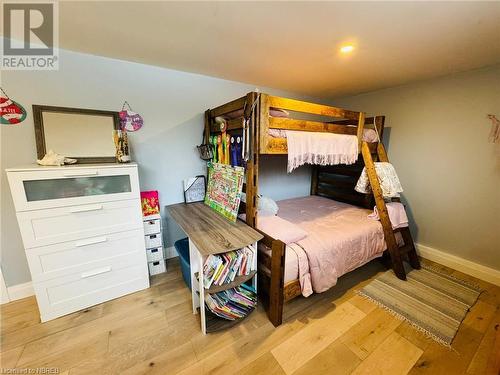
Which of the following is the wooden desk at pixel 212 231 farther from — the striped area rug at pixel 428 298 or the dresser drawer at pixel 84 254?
the striped area rug at pixel 428 298

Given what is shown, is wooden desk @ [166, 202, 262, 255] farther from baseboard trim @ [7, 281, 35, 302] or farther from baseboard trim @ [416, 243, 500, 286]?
baseboard trim @ [416, 243, 500, 286]

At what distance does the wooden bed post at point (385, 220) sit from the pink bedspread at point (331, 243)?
0.22 feet

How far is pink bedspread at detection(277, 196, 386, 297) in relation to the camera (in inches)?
62.0

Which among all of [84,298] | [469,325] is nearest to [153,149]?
[84,298]

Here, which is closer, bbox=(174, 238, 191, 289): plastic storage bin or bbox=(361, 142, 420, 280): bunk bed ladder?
bbox=(174, 238, 191, 289): plastic storage bin

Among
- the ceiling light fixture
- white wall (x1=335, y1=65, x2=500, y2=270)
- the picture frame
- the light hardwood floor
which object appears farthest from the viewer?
the picture frame

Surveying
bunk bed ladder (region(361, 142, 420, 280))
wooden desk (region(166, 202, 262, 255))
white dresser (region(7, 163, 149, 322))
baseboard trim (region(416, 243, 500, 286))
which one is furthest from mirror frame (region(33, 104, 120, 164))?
baseboard trim (region(416, 243, 500, 286))

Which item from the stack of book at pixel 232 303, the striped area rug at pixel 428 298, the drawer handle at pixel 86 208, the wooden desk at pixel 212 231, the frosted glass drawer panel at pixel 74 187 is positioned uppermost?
the frosted glass drawer panel at pixel 74 187

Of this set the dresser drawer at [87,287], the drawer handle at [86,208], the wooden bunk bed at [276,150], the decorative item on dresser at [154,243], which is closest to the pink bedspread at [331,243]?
the wooden bunk bed at [276,150]

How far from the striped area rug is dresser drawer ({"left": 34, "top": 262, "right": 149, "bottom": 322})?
2200 mm

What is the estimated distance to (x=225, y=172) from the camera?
1973 millimetres

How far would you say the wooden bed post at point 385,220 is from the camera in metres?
2.06

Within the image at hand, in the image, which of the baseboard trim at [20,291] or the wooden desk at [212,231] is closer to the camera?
the wooden desk at [212,231]

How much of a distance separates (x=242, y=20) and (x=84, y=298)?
2.48 meters
